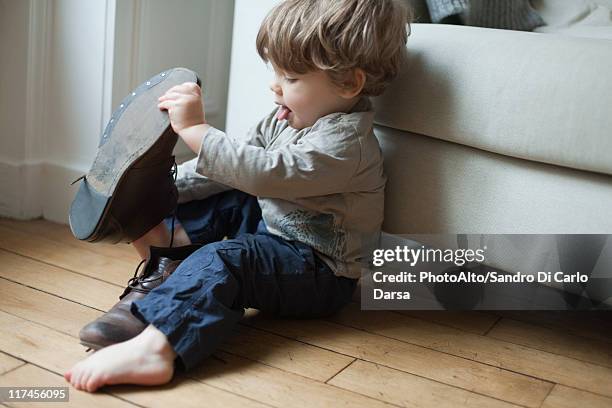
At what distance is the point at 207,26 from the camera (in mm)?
1612

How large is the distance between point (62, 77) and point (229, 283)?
2.19 ft

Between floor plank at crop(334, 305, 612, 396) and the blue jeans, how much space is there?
2.3 inches

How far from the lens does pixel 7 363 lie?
2.88 feet

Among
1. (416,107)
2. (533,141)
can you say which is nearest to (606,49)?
(533,141)

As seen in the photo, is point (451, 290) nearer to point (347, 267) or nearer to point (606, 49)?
point (347, 267)

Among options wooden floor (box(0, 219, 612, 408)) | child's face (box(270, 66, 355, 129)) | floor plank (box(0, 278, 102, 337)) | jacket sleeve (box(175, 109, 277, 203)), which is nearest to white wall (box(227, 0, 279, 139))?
jacket sleeve (box(175, 109, 277, 203))

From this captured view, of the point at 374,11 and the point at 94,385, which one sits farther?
the point at 374,11

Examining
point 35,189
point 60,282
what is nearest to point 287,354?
point 60,282

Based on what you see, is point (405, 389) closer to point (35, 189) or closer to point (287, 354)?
point (287, 354)

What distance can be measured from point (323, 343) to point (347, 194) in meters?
0.20

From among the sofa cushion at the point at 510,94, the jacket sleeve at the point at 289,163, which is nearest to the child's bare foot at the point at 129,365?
the jacket sleeve at the point at 289,163

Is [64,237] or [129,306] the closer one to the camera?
[129,306]

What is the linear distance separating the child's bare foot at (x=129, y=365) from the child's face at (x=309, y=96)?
1.18 feet

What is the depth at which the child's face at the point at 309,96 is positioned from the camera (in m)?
1.04
